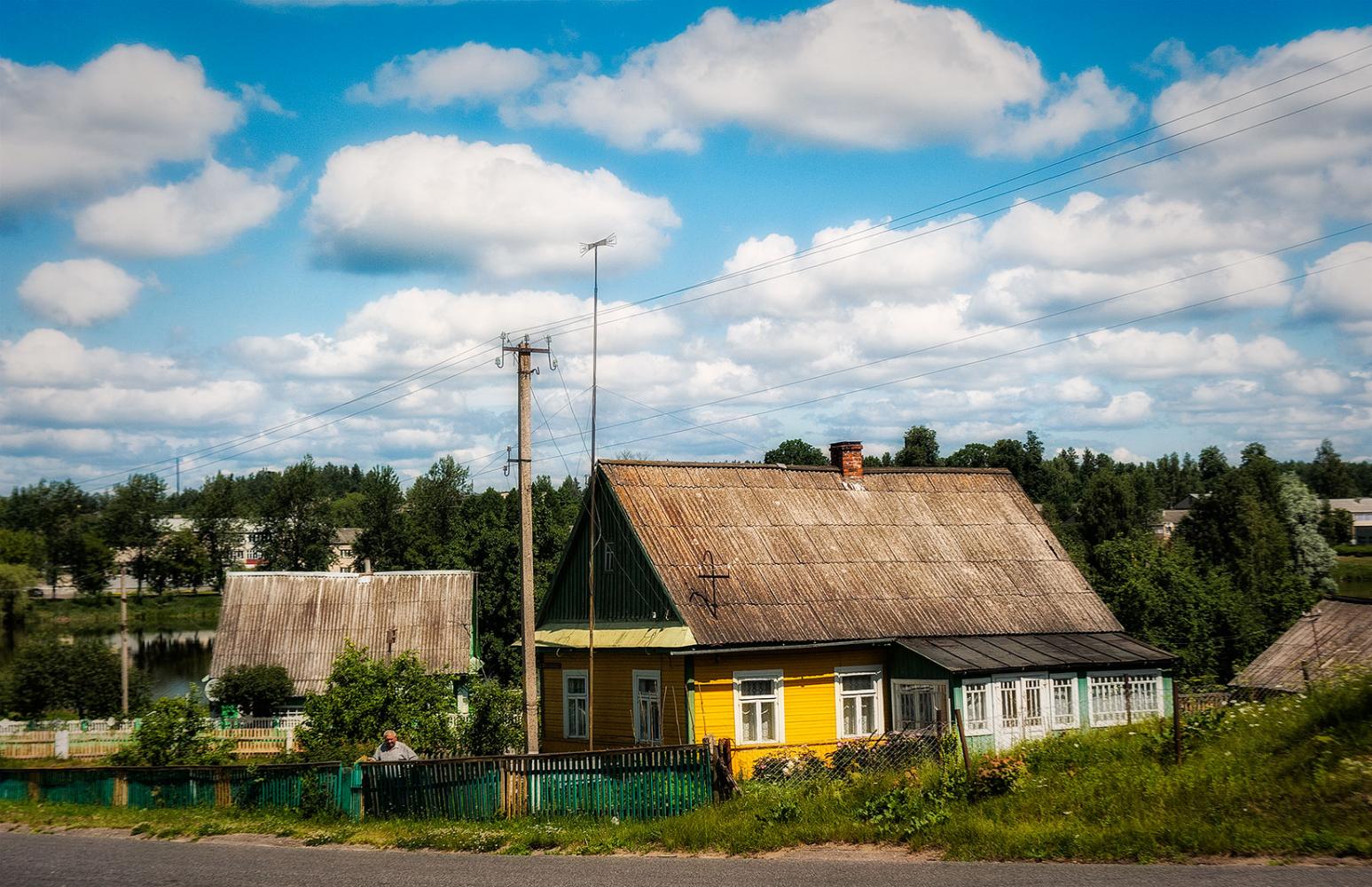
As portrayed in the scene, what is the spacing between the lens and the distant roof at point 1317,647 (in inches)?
1133

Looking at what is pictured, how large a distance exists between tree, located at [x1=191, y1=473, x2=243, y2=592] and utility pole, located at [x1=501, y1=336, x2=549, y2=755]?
9994 centimetres

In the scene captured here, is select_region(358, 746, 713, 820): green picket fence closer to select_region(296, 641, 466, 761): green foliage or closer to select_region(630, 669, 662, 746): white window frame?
select_region(296, 641, 466, 761): green foliage

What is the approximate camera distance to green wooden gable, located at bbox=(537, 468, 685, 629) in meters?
25.6

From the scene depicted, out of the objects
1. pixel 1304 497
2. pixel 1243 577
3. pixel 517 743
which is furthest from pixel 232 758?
pixel 1304 497

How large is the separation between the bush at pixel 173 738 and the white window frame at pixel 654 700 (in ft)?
26.7

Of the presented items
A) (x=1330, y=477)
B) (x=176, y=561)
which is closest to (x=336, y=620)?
(x=176, y=561)

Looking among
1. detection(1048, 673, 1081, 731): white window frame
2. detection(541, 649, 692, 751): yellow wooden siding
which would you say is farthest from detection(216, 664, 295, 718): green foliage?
detection(1048, 673, 1081, 731): white window frame

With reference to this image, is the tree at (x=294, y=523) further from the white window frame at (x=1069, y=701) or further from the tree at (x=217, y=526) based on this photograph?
the white window frame at (x=1069, y=701)

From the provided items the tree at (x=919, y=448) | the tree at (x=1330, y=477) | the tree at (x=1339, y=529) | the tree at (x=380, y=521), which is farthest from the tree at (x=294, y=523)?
the tree at (x=1330, y=477)

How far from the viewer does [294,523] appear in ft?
313

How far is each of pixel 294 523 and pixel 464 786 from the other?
8280 centimetres

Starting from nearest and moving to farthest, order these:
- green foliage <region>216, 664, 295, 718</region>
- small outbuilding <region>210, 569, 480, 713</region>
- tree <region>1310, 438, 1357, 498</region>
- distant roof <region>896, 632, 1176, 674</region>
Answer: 1. distant roof <region>896, 632, 1176, 674</region>
2. green foliage <region>216, 664, 295, 718</region>
3. small outbuilding <region>210, 569, 480, 713</region>
4. tree <region>1310, 438, 1357, 498</region>

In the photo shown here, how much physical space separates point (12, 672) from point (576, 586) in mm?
21809

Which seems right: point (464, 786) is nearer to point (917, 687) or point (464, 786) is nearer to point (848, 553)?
point (917, 687)
